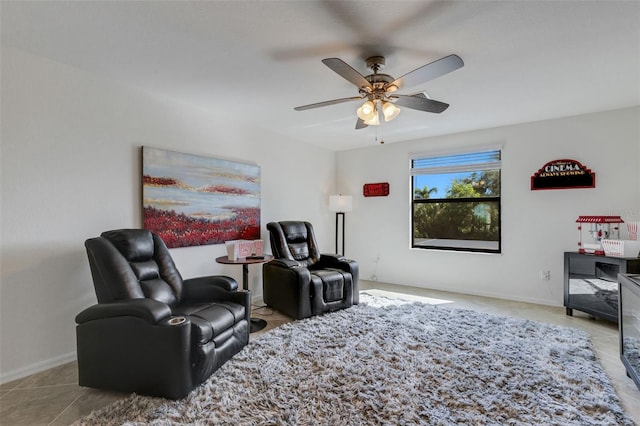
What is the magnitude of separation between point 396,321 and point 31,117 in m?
3.64

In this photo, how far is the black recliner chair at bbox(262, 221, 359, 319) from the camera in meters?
3.46

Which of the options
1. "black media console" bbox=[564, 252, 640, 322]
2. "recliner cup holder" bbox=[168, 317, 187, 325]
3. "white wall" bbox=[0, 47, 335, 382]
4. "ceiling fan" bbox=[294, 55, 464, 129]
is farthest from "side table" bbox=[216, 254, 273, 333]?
"black media console" bbox=[564, 252, 640, 322]

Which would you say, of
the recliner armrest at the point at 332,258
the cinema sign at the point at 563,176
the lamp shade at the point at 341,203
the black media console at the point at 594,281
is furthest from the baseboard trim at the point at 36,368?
the cinema sign at the point at 563,176

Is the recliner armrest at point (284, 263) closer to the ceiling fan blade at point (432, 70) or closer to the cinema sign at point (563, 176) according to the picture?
the ceiling fan blade at point (432, 70)

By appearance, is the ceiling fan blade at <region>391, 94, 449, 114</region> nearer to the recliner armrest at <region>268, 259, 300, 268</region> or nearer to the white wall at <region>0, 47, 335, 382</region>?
the recliner armrest at <region>268, 259, 300, 268</region>

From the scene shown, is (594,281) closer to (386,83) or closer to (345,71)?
(386,83)

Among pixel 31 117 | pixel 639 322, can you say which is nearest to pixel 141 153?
pixel 31 117

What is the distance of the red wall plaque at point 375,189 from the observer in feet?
17.8

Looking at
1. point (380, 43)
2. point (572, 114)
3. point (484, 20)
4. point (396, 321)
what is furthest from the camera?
point (572, 114)

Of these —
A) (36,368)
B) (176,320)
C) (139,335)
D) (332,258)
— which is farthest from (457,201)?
(36,368)

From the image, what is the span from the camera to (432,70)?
81.0 inches

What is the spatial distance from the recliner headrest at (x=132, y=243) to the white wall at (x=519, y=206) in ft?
12.4

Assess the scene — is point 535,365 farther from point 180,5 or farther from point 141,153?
point 141,153

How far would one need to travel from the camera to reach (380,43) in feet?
7.38
